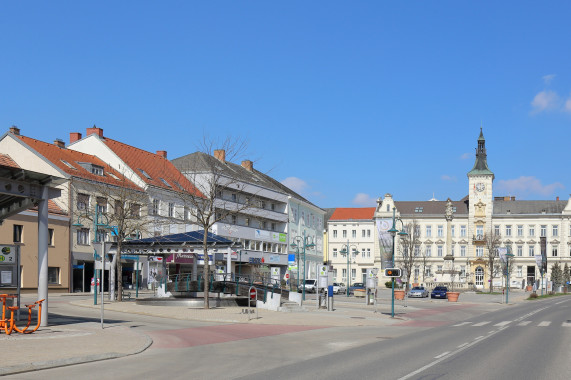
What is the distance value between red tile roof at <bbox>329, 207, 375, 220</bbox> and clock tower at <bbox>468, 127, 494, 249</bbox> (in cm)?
1773

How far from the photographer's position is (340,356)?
16203mm

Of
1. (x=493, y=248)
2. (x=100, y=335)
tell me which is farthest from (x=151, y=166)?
(x=493, y=248)

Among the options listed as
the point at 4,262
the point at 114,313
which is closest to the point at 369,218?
the point at 114,313

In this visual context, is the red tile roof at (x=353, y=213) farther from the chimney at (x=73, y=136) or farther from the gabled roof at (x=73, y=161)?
the gabled roof at (x=73, y=161)

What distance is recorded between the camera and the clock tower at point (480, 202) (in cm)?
11688

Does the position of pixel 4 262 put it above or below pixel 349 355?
above

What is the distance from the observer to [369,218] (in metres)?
124

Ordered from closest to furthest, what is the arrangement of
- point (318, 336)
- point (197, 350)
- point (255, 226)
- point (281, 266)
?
1. point (197, 350)
2. point (318, 336)
3. point (255, 226)
4. point (281, 266)

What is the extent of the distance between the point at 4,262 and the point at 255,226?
196 feet

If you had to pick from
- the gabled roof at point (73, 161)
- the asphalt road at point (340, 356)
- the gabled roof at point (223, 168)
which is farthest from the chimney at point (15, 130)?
the asphalt road at point (340, 356)

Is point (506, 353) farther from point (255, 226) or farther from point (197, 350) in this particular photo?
point (255, 226)

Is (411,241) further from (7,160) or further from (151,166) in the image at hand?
(7,160)

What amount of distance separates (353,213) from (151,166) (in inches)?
2539

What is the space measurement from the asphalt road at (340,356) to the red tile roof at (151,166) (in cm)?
4061
